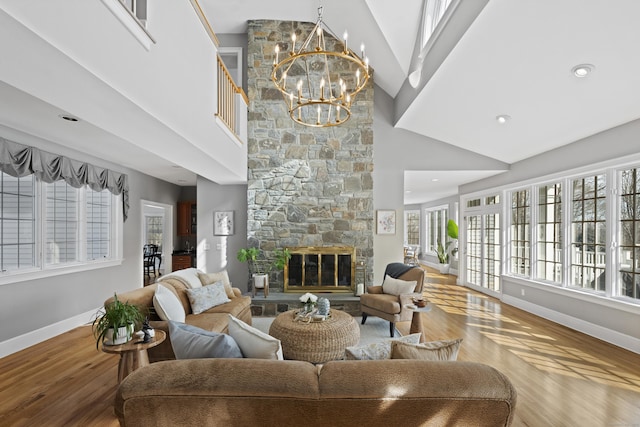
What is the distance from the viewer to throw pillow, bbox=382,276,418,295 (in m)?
4.55

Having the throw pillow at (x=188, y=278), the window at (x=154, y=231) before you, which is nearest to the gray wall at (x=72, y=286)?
the throw pillow at (x=188, y=278)

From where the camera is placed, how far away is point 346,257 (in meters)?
5.95

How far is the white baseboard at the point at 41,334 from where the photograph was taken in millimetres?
3658

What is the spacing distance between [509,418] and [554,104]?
3.78 metres

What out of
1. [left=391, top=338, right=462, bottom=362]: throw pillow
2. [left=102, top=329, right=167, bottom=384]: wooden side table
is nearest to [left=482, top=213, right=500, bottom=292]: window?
[left=391, top=338, right=462, bottom=362]: throw pillow

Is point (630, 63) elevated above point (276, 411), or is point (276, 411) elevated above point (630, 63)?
point (630, 63)

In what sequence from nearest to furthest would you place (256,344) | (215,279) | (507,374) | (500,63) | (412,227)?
(256,344) → (507,374) → (500,63) → (215,279) → (412,227)

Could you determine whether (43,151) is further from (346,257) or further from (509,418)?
(509,418)

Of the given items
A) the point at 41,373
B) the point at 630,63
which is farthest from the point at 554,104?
the point at 41,373

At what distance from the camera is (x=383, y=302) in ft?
14.5

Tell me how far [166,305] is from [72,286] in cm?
249

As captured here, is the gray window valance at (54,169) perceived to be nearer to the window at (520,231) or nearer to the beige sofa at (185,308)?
the beige sofa at (185,308)

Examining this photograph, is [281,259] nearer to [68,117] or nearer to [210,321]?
[210,321]

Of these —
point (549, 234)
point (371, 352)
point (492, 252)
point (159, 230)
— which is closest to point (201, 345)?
point (371, 352)
